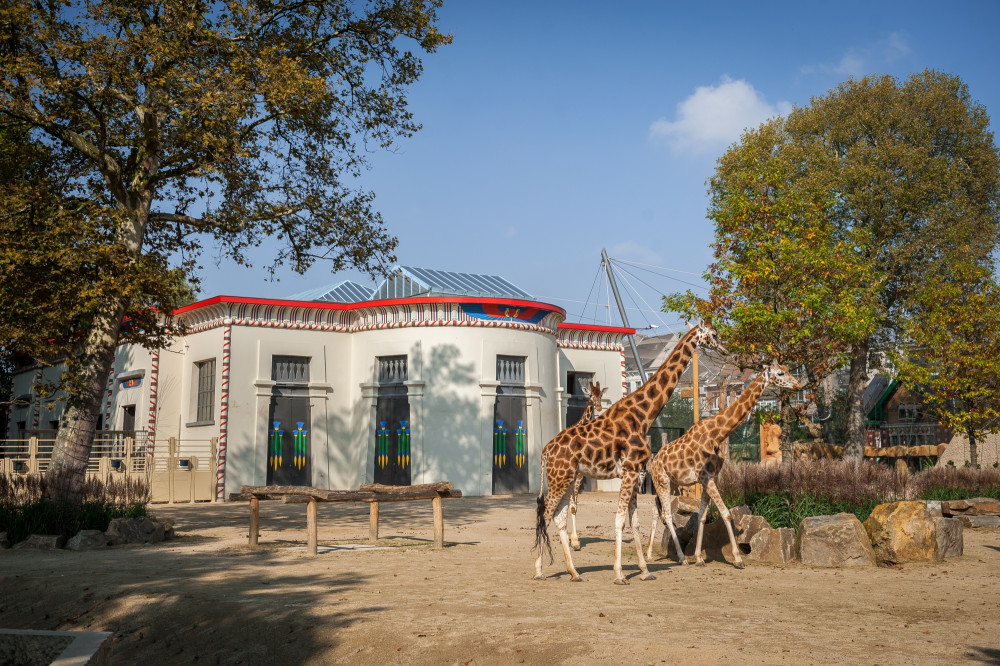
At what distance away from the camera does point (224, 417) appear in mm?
25062

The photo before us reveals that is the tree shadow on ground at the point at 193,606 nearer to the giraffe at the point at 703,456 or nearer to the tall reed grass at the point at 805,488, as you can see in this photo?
the giraffe at the point at 703,456

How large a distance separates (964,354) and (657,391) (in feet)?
57.2

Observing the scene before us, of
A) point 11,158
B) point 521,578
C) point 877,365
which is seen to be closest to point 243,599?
point 521,578

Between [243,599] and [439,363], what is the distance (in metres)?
17.4

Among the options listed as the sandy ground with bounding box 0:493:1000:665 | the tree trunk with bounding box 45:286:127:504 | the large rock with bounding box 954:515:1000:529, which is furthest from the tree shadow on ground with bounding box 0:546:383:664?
the large rock with bounding box 954:515:1000:529

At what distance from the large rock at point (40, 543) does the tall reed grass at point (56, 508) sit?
34 cm

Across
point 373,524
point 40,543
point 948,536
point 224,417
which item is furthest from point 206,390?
point 948,536

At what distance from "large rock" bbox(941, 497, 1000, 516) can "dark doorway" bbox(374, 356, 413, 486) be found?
14423mm

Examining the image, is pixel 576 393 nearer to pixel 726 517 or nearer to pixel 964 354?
pixel 964 354

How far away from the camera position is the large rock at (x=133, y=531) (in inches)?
572

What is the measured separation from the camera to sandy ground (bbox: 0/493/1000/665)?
6.99m

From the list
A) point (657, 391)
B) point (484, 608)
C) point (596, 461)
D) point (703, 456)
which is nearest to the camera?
point (484, 608)

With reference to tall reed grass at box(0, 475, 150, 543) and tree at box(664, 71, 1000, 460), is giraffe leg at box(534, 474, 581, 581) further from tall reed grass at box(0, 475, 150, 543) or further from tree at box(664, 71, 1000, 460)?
tree at box(664, 71, 1000, 460)

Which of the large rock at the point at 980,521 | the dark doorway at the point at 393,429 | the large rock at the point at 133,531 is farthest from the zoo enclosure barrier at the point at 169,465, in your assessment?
the large rock at the point at 980,521
